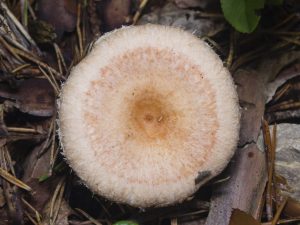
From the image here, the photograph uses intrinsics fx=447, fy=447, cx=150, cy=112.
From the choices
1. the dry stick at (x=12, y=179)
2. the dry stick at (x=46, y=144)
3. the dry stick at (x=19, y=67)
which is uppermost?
the dry stick at (x=19, y=67)

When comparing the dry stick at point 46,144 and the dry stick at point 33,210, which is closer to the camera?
the dry stick at point 33,210

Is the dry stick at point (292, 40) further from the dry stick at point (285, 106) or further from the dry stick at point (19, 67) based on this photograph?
the dry stick at point (19, 67)

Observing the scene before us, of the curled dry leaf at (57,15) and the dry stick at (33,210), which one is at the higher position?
the curled dry leaf at (57,15)

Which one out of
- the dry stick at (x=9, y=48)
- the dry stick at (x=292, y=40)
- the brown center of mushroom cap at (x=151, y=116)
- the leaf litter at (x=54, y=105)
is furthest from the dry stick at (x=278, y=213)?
the dry stick at (x=9, y=48)

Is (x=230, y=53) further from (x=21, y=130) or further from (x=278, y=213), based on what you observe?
(x=21, y=130)

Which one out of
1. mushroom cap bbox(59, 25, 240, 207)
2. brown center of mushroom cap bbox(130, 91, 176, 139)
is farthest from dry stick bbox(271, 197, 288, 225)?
brown center of mushroom cap bbox(130, 91, 176, 139)

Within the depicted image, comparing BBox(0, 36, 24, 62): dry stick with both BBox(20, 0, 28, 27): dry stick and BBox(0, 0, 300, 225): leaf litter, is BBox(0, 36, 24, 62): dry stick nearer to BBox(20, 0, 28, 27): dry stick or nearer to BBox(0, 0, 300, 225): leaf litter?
BBox(0, 0, 300, 225): leaf litter

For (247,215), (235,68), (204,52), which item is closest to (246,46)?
(235,68)

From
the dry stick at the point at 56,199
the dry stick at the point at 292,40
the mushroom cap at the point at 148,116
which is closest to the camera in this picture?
the mushroom cap at the point at 148,116
